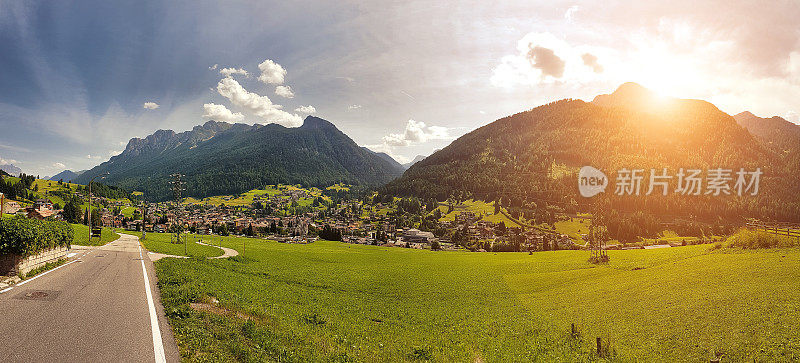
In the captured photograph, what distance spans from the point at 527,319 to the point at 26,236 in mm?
33894

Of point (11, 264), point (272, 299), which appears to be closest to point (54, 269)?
point (11, 264)

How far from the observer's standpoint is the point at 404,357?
14.3 m

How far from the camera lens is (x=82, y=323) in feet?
38.5

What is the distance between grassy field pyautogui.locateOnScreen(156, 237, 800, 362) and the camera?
11625mm

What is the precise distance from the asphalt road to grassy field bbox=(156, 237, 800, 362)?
0.82 m

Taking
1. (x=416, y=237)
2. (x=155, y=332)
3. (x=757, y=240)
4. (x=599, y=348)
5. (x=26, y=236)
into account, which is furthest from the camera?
(x=416, y=237)

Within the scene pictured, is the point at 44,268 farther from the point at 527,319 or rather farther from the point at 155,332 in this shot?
the point at 527,319

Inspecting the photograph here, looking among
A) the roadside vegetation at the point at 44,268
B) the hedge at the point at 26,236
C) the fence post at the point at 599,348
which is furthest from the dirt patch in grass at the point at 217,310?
the fence post at the point at 599,348

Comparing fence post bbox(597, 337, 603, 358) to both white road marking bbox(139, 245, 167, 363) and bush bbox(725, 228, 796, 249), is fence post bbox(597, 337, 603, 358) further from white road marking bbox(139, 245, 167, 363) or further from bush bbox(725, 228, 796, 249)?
bush bbox(725, 228, 796, 249)

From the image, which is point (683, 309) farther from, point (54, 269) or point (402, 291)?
point (54, 269)

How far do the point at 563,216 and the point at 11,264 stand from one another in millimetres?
203982

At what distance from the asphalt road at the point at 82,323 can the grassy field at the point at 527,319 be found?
821 millimetres

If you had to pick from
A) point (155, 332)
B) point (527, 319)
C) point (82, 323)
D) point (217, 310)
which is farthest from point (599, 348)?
point (82, 323)

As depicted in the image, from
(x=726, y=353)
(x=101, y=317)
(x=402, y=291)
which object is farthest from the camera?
(x=402, y=291)
